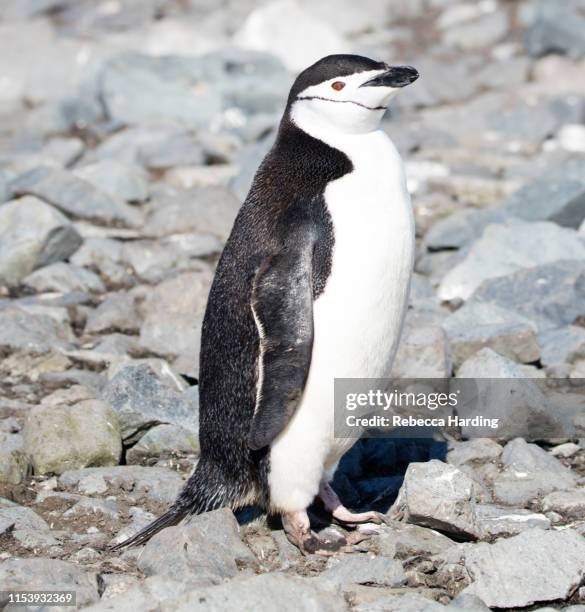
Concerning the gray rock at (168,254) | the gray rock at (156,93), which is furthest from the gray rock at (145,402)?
the gray rock at (156,93)

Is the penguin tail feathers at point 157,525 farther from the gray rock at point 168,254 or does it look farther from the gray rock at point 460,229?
the gray rock at point 460,229

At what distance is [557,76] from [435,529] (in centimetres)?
973

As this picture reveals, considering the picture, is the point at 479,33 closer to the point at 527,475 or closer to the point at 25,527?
the point at 527,475

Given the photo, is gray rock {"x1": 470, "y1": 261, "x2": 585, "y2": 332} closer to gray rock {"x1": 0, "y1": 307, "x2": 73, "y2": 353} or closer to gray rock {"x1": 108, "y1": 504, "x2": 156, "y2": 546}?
gray rock {"x1": 0, "y1": 307, "x2": 73, "y2": 353}

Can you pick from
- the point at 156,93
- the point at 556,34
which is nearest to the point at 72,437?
the point at 156,93

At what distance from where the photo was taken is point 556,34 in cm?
1305

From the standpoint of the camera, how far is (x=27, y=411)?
16.2 feet

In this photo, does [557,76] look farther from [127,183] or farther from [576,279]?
[576,279]

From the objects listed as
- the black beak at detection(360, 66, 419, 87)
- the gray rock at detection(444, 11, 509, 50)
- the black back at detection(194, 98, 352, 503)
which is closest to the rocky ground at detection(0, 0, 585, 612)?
the gray rock at detection(444, 11, 509, 50)

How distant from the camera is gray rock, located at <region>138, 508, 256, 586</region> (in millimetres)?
3379

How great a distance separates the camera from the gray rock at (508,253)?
6.41 m

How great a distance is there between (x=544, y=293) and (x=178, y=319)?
76.9 inches

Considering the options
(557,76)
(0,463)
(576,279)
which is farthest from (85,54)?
(0,463)

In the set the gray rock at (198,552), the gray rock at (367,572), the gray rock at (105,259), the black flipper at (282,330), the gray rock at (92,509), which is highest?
the black flipper at (282,330)
